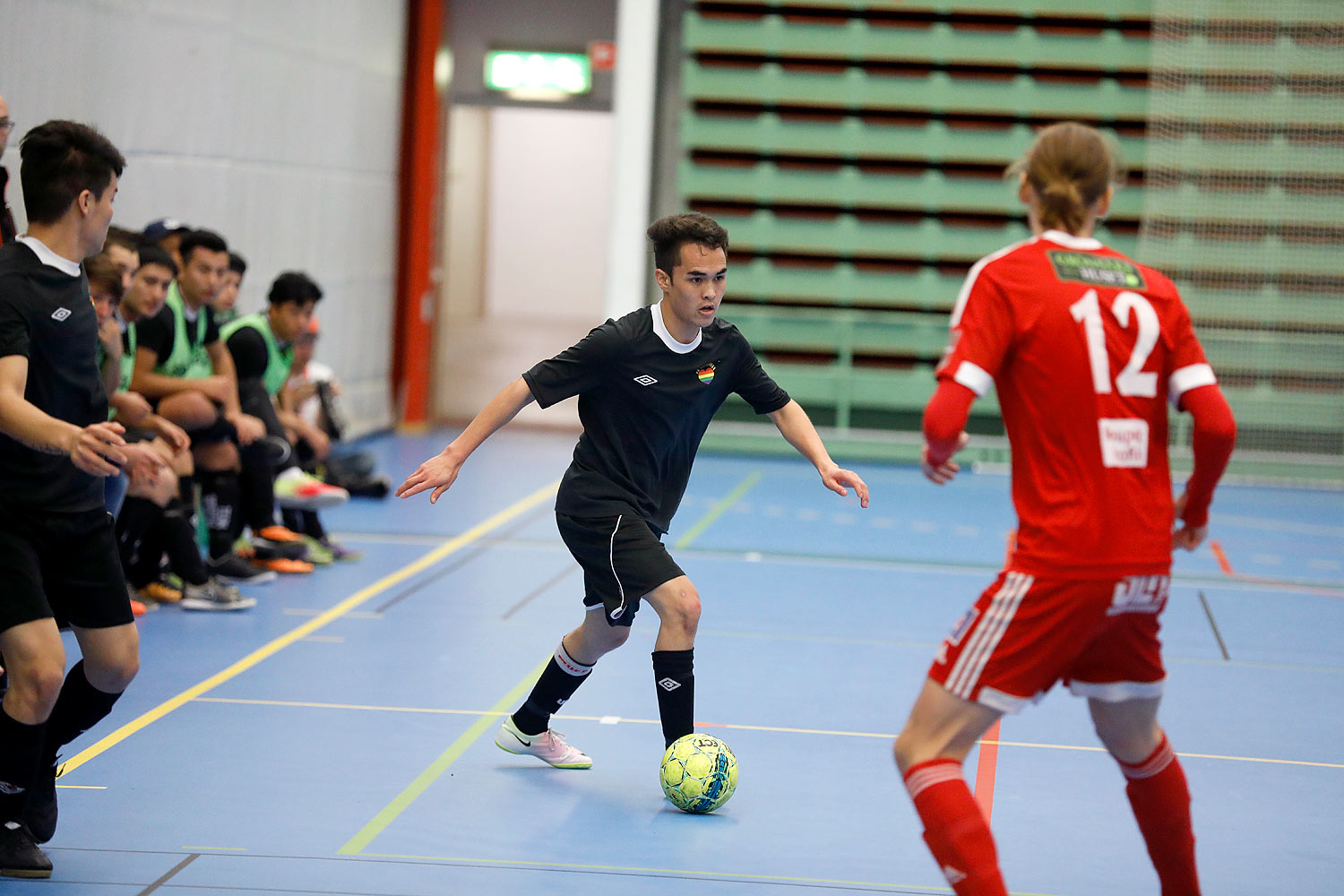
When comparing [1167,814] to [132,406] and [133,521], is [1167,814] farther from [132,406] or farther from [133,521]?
[133,521]

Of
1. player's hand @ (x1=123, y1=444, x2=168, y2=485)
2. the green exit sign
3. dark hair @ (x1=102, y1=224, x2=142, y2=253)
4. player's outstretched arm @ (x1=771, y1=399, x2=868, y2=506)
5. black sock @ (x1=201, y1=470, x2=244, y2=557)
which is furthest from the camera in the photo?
the green exit sign

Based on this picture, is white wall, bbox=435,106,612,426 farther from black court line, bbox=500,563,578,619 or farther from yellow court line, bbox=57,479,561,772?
black court line, bbox=500,563,578,619

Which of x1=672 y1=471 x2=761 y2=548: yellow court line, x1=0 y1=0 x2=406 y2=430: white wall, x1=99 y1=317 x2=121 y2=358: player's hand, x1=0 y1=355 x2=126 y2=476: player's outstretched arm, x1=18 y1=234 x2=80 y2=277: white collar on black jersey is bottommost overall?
x1=672 y1=471 x2=761 y2=548: yellow court line

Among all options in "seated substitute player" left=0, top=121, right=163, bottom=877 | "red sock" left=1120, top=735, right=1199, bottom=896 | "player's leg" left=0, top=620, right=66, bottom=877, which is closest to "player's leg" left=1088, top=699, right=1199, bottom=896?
"red sock" left=1120, top=735, right=1199, bottom=896

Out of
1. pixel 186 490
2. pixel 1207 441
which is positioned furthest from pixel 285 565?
pixel 1207 441

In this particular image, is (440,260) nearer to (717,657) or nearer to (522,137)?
(717,657)

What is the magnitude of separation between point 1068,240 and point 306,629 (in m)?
4.36

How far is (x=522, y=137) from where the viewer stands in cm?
2777

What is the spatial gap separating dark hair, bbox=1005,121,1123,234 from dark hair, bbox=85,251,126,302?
128 inches

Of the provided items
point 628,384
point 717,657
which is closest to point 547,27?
point 717,657

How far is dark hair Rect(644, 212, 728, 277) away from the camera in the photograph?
13.8 feet

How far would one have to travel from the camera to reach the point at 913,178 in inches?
549

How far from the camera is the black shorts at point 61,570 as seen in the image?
3414mm

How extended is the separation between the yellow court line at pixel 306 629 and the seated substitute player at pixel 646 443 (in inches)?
50.5
